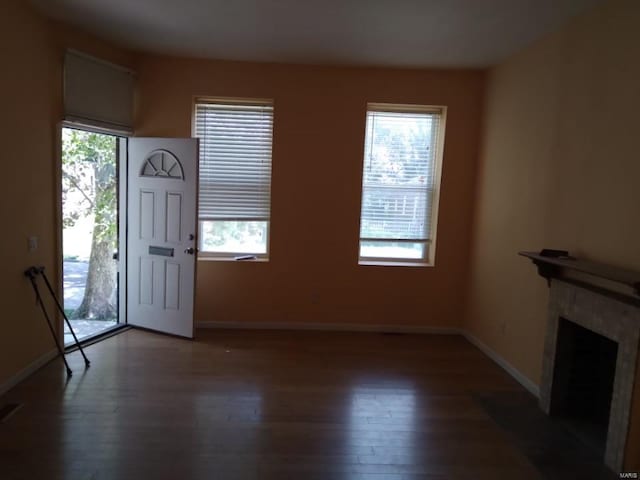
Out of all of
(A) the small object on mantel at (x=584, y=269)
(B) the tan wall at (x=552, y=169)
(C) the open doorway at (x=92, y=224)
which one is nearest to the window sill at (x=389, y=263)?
(B) the tan wall at (x=552, y=169)

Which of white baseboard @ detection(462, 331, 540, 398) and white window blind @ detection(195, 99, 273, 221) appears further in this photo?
white window blind @ detection(195, 99, 273, 221)

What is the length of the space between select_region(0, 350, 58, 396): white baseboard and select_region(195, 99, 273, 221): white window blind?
1.90 meters

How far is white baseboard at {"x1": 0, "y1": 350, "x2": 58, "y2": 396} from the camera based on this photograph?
3.03 meters

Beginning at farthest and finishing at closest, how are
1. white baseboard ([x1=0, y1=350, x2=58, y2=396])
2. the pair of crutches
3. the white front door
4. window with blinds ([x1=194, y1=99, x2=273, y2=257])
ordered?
window with blinds ([x1=194, y1=99, x2=273, y2=257])
the white front door
the pair of crutches
white baseboard ([x1=0, y1=350, x2=58, y2=396])

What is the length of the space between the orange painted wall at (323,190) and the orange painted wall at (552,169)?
0.96ft

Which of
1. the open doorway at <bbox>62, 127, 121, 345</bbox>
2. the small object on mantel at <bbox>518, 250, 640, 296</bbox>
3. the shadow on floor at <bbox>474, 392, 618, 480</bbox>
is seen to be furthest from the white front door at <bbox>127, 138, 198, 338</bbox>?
the small object on mantel at <bbox>518, 250, 640, 296</bbox>

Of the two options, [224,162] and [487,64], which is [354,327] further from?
[487,64]

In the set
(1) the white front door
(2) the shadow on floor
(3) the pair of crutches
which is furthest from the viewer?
(1) the white front door

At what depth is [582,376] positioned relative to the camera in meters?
3.00

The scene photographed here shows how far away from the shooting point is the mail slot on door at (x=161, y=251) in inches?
166

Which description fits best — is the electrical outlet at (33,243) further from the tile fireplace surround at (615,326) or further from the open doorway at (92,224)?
the tile fireplace surround at (615,326)

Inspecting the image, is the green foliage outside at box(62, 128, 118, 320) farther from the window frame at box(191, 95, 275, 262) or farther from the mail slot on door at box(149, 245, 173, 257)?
the window frame at box(191, 95, 275, 262)

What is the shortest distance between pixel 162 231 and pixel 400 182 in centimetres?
263

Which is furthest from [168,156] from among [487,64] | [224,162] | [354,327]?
[487,64]
